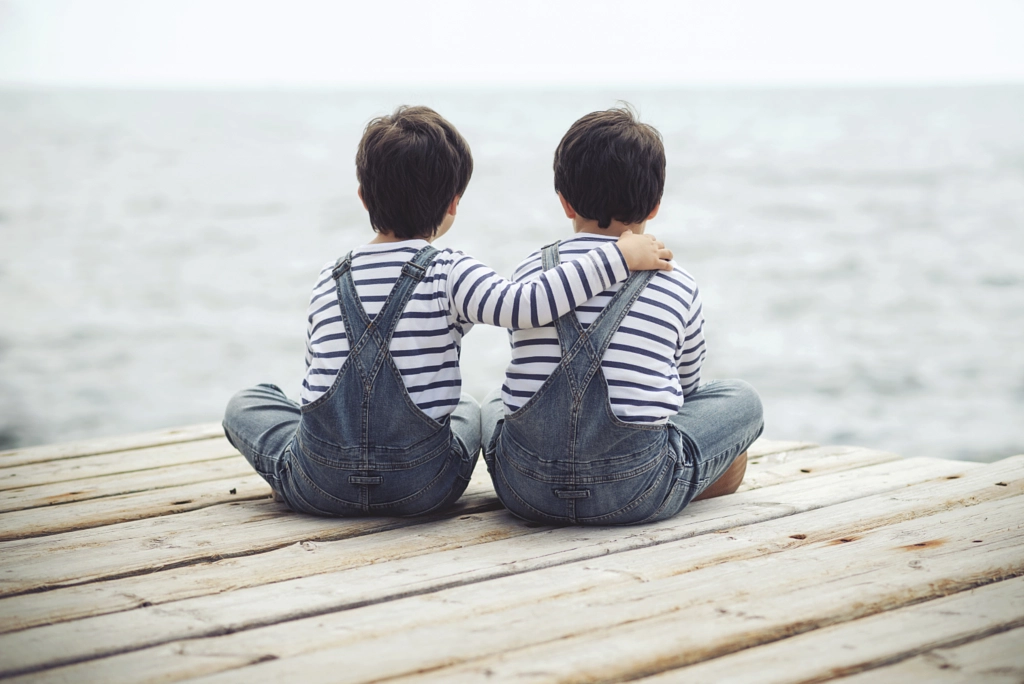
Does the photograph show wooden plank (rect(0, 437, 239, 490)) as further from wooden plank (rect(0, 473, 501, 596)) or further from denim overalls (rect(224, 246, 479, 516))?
denim overalls (rect(224, 246, 479, 516))

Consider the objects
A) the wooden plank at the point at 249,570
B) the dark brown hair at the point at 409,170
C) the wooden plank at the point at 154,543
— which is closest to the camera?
the wooden plank at the point at 249,570

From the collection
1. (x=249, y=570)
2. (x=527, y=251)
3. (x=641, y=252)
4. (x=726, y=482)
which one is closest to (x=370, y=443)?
(x=249, y=570)

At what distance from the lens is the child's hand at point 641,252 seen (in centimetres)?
193

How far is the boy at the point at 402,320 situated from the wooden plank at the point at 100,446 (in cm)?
108

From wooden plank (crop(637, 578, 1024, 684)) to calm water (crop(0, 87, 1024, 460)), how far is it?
1182 mm

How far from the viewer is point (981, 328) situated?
8758mm

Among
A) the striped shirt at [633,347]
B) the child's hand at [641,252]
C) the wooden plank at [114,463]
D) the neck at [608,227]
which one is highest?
the neck at [608,227]

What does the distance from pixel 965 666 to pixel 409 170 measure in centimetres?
136

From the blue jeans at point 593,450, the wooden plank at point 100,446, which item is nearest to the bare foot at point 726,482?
the blue jeans at point 593,450

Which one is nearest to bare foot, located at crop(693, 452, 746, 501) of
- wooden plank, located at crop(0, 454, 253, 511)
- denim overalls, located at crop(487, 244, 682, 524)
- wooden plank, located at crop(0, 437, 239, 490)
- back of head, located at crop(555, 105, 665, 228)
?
denim overalls, located at crop(487, 244, 682, 524)

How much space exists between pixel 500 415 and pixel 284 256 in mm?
10075

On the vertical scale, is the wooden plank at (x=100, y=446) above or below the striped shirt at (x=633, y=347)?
below

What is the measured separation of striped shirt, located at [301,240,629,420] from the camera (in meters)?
1.91

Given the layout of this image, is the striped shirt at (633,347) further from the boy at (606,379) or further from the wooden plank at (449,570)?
the wooden plank at (449,570)
